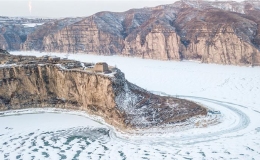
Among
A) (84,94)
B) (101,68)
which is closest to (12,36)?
(84,94)

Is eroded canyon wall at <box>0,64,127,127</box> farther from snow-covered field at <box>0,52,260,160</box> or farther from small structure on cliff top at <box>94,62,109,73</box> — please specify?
snow-covered field at <box>0,52,260,160</box>

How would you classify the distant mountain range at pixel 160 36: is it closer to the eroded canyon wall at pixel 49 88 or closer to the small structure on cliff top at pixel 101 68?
the small structure on cliff top at pixel 101 68

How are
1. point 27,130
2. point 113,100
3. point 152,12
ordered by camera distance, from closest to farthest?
point 27,130
point 113,100
point 152,12

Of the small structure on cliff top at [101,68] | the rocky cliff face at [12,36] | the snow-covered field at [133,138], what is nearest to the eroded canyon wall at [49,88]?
the small structure on cliff top at [101,68]

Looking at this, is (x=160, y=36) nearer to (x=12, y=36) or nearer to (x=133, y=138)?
(x=12, y=36)

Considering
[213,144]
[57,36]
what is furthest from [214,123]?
[57,36]

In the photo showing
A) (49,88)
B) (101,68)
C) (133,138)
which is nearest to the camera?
(133,138)

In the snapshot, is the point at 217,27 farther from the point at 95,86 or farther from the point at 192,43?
the point at 95,86
